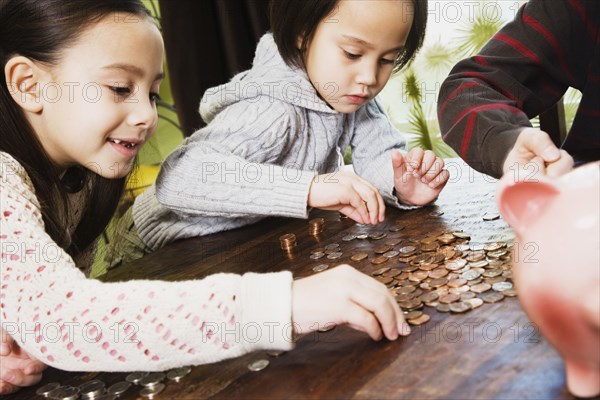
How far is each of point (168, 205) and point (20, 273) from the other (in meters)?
0.59

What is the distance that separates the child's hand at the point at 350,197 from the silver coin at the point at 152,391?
0.52 m

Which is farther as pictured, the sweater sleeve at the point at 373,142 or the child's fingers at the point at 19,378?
the sweater sleeve at the point at 373,142

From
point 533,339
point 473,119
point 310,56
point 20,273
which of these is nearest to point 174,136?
point 310,56

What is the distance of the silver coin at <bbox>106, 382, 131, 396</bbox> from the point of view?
72 cm

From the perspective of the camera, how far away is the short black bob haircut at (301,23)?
1399mm

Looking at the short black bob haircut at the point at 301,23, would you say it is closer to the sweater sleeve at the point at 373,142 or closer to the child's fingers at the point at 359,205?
the sweater sleeve at the point at 373,142

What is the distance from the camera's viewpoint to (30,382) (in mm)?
811

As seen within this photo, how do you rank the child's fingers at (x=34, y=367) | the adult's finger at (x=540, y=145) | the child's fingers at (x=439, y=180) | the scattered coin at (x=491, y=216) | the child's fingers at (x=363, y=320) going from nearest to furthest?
the child's fingers at (x=363, y=320), the child's fingers at (x=34, y=367), the adult's finger at (x=540, y=145), the scattered coin at (x=491, y=216), the child's fingers at (x=439, y=180)

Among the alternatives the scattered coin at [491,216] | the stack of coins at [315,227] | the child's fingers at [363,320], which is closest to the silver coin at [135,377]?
the child's fingers at [363,320]

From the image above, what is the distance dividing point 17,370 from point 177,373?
215 millimetres

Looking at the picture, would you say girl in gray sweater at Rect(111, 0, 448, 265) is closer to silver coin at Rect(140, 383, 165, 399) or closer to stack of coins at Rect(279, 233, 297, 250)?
stack of coins at Rect(279, 233, 297, 250)

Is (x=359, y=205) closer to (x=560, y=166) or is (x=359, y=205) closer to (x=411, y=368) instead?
(x=560, y=166)

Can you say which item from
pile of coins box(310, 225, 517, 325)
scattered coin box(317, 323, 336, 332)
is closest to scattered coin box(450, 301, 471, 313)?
pile of coins box(310, 225, 517, 325)

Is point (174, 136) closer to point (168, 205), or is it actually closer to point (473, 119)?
point (168, 205)
